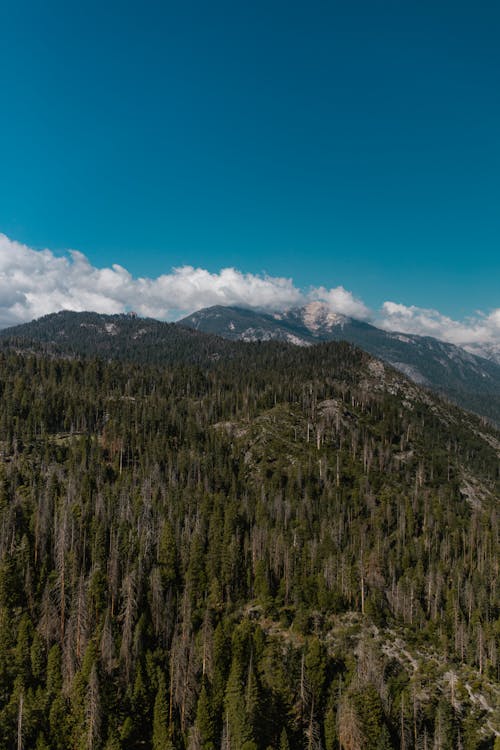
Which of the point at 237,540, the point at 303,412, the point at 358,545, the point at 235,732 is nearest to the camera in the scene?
the point at 235,732

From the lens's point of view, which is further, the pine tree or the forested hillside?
the forested hillside

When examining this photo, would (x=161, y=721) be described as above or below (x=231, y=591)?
above

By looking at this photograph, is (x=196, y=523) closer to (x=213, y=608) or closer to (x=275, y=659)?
(x=213, y=608)

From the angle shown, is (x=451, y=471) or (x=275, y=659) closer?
(x=275, y=659)

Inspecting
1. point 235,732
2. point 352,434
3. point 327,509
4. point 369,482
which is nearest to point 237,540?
point 327,509

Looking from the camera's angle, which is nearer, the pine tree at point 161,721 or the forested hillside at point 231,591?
the pine tree at point 161,721

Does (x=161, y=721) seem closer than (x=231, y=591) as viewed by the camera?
Yes

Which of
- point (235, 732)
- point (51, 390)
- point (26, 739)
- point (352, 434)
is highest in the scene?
point (51, 390)

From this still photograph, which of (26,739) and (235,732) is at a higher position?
(235,732)
